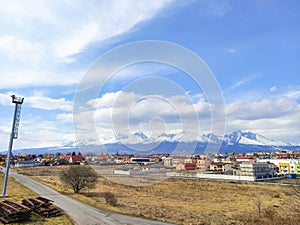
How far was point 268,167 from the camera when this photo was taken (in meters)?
72.4

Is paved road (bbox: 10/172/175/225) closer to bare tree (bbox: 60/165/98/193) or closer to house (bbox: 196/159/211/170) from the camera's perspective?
bare tree (bbox: 60/165/98/193)

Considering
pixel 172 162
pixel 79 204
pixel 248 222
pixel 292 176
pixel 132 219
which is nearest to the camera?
pixel 132 219

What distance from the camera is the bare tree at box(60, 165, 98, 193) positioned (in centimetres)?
3397

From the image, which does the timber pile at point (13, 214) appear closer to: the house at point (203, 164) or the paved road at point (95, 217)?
the paved road at point (95, 217)

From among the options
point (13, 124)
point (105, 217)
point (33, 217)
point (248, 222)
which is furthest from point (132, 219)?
point (13, 124)

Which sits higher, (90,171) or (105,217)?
(90,171)

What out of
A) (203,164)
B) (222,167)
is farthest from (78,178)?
(203,164)

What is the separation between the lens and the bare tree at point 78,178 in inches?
1337

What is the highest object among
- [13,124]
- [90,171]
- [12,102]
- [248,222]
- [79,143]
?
[12,102]

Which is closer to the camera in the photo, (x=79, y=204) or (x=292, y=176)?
(x=79, y=204)

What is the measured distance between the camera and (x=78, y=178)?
3409cm

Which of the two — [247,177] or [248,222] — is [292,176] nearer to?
[247,177]

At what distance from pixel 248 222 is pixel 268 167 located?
57.6 meters

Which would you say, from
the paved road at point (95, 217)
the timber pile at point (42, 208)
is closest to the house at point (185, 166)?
the paved road at point (95, 217)
